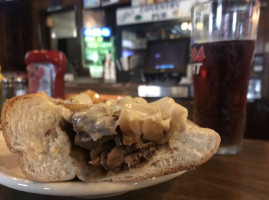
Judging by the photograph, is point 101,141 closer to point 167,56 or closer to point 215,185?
point 215,185

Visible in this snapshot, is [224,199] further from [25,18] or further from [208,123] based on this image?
[25,18]

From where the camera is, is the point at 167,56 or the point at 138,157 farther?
the point at 167,56

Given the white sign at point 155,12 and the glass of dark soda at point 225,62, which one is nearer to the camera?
the glass of dark soda at point 225,62

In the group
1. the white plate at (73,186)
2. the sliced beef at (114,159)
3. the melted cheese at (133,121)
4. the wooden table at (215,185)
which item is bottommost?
the wooden table at (215,185)

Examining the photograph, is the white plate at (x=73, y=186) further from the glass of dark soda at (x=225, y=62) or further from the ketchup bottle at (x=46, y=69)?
the ketchup bottle at (x=46, y=69)

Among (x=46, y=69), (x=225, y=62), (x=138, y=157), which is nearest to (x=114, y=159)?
(x=138, y=157)

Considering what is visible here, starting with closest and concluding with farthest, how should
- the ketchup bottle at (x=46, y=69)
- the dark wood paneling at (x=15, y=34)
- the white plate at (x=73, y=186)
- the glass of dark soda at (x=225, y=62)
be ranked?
the white plate at (x=73, y=186) < the glass of dark soda at (x=225, y=62) < the ketchup bottle at (x=46, y=69) < the dark wood paneling at (x=15, y=34)

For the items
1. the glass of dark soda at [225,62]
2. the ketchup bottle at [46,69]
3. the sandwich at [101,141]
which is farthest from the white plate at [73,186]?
the ketchup bottle at [46,69]

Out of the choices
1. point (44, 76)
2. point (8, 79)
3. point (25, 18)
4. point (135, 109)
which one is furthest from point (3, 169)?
point (25, 18)
